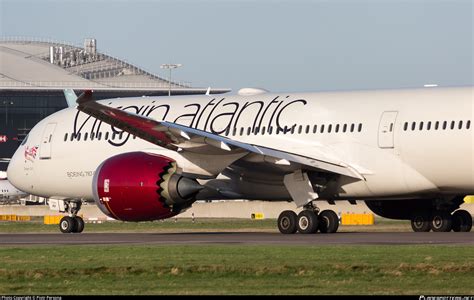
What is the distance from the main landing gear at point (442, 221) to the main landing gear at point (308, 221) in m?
3.30

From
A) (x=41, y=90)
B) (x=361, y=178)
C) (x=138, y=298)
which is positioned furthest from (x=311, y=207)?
(x=41, y=90)

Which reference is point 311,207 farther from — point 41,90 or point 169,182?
point 41,90

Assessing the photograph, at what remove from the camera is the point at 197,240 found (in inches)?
1230

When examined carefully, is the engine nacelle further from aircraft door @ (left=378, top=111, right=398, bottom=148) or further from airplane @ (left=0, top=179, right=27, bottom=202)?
airplane @ (left=0, top=179, right=27, bottom=202)

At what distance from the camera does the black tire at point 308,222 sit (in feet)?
110

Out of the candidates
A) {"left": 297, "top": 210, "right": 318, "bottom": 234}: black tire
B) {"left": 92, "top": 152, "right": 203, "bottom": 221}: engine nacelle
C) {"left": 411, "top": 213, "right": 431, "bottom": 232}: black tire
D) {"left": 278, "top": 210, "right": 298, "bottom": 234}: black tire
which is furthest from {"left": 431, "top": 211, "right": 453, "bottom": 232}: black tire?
{"left": 92, "top": 152, "right": 203, "bottom": 221}: engine nacelle

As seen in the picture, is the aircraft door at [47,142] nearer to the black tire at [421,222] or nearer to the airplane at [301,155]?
the airplane at [301,155]

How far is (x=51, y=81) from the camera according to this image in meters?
145

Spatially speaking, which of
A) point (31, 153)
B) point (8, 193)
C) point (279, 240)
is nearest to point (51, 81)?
point (8, 193)

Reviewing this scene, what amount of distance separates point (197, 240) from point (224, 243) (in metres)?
2.38

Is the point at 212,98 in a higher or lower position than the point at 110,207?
higher

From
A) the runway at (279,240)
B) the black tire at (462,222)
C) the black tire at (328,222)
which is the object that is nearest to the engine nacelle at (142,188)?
the runway at (279,240)

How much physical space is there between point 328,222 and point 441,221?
382cm

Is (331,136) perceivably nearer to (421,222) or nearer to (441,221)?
(421,222)
